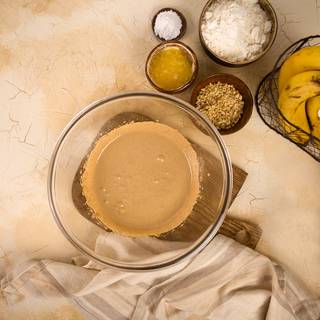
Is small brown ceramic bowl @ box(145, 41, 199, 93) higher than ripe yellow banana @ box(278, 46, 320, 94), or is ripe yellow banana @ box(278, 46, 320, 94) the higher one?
ripe yellow banana @ box(278, 46, 320, 94)

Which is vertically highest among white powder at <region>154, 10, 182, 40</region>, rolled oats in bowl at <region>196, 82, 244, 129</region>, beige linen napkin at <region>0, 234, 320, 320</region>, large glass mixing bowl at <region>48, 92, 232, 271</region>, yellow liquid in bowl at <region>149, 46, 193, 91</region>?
white powder at <region>154, 10, 182, 40</region>

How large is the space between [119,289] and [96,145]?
0.29 m

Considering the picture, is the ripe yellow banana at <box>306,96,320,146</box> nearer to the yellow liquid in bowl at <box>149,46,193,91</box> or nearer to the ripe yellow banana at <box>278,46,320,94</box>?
the ripe yellow banana at <box>278,46,320,94</box>

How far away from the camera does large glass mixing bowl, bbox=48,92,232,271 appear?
94 centimetres

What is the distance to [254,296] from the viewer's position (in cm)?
100

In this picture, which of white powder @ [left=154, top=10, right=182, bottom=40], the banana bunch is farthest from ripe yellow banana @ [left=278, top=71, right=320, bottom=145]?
white powder @ [left=154, top=10, right=182, bottom=40]

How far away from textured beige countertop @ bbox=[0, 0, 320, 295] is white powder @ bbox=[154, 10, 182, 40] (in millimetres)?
31

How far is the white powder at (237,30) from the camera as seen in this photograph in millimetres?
973

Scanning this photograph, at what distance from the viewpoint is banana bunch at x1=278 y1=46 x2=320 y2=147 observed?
2.74ft

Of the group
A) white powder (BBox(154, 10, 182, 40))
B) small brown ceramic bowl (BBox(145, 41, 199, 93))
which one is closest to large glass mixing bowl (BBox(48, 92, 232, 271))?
small brown ceramic bowl (BBox(145, 41, 199, 93))

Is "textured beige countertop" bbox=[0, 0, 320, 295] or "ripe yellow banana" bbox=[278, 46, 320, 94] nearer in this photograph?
"ripe yellow banana" bbox=[278, 46, 320, 94]

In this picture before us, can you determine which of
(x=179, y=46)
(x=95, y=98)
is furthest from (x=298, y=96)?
(x=95, y=98)

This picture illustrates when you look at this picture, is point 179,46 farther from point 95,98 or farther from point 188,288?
point 188,288

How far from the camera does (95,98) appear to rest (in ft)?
3.37
